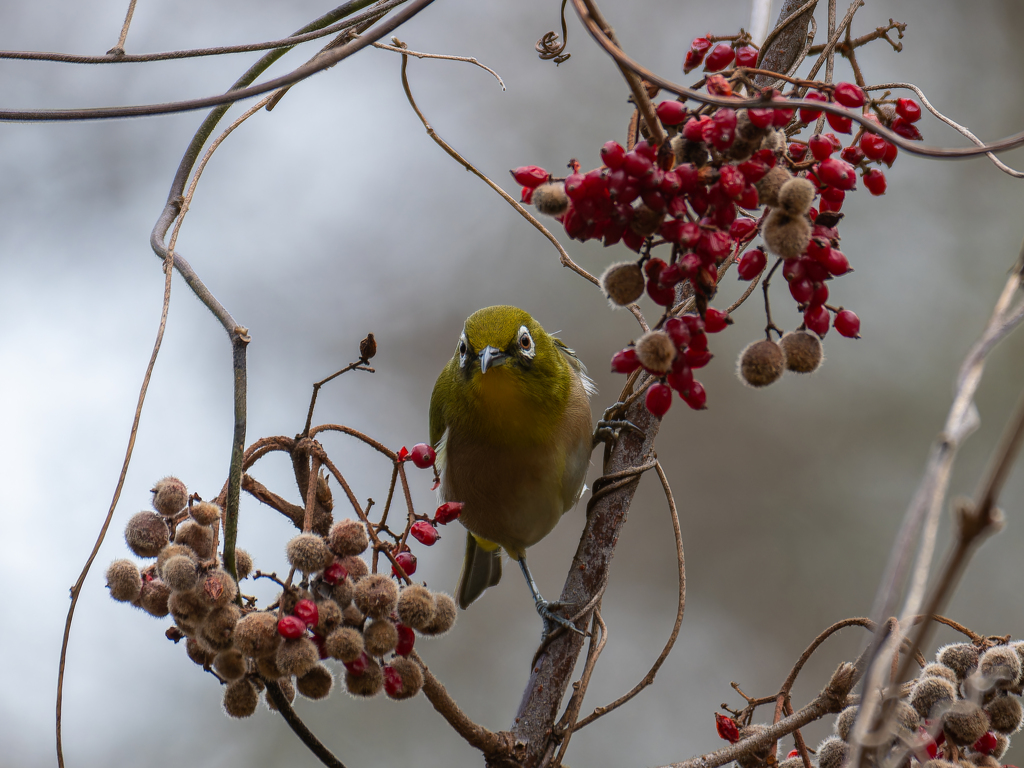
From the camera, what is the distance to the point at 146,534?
68.2 inches

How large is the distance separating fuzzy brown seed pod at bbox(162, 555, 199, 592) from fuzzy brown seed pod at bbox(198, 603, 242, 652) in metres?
0.07

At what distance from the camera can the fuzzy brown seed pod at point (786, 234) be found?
140 cm

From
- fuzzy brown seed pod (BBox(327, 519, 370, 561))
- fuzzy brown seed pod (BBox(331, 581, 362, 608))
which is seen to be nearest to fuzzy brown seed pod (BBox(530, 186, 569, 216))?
fuzzy brown seed pod (BBox(327, 519, 370, 561))

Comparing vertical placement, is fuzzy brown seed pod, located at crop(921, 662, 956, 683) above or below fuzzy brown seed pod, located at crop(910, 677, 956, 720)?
above

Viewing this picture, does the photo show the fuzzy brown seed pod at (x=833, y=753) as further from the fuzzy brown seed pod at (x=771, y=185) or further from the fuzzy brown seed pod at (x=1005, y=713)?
the fuzzy brown seed pod at (x=771, y=185)

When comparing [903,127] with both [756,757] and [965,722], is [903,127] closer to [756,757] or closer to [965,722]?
[965,722]

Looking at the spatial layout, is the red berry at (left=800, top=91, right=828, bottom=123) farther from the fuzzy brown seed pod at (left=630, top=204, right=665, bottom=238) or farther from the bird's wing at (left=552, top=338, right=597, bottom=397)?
the bird's wing at (left=552, top=338, right=597, bottom=397)

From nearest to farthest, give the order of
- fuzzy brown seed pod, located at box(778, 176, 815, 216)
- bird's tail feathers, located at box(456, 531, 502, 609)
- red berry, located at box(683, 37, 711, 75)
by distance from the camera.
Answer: fuzzy brown seed pod, located at box(778, 176, 815, 216) → red berry, located at box(683, 37, 711, 75) → bird's tail feathers, located at box(456, 531, 502, 609)

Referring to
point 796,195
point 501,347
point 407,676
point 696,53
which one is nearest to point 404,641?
point 407,676

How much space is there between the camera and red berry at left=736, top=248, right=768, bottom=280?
65.7 inches

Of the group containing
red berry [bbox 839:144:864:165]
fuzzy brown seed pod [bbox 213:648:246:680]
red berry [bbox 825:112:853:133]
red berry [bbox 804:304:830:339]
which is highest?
A: red berry [bbox 839:144:864:165]

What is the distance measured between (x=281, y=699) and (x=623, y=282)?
41.1 inches

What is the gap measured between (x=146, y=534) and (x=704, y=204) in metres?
1.27

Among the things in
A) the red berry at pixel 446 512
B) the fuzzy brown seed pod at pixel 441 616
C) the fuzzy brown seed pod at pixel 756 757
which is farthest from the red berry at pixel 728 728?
the red berry at pixel 446 512
